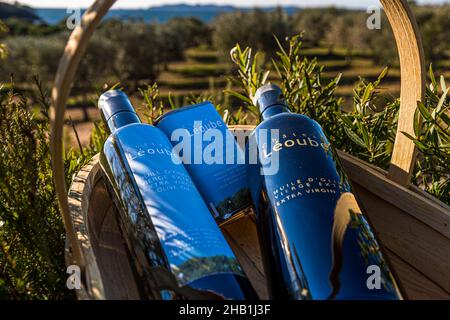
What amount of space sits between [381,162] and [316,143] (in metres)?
0.33

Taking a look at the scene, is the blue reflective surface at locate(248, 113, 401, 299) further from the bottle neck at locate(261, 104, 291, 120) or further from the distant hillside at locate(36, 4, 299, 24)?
the distant hillside at locate(36, 4, 299, 24)

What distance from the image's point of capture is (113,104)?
0.88m

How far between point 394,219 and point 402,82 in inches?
10.2

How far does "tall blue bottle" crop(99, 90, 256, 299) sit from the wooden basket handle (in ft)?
0.37

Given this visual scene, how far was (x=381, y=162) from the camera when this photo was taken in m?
1.04

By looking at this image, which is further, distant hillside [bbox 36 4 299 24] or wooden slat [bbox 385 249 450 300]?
distant hillside [bbox 36 4 299 24]

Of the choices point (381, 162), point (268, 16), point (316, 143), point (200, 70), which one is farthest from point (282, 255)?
point (200, 70)

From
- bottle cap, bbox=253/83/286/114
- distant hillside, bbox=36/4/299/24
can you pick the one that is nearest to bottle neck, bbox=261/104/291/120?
bottle cap, bbox=253/83/286/114

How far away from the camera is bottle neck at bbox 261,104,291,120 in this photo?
86cm

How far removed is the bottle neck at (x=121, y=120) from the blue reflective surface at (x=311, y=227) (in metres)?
0.24

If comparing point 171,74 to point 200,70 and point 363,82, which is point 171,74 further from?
point 363,82

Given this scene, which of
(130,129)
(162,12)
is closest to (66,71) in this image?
(130,129)

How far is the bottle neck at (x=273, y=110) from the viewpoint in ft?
2.81

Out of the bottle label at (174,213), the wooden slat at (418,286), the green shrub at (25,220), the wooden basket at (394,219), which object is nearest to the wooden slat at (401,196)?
the wooden basket at (394,219)
